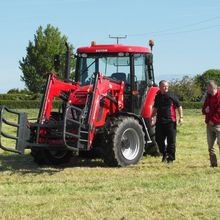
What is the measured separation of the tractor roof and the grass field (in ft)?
→ 7.54

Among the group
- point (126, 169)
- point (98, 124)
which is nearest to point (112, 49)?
point (98, 124)

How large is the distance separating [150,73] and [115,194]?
4890 millimetres

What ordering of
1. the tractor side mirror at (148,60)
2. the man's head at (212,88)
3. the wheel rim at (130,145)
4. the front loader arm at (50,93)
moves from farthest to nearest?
1. the tractor side mirror at (148,60)
2. the wheel rim at (130,145)
3. the front loader arm at (50,93)
4. the man's head at (212,88)

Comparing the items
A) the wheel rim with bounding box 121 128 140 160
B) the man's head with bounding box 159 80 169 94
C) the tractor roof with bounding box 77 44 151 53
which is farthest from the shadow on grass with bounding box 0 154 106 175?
the tractor roof with bounding box 77 44 151 53

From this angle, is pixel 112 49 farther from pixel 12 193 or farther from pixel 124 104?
pixel 12 193

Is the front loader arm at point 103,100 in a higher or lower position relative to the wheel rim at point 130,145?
higher

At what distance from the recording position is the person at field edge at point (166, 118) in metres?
11.4

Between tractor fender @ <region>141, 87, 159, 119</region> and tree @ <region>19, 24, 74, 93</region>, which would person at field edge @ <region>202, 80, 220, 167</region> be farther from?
tree @ <region>19, 24, 74, 93</region>

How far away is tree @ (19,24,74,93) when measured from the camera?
65.6 meters

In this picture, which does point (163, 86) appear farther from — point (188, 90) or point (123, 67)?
point (188, 90)

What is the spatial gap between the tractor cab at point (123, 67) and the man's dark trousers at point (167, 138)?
760 millimetres

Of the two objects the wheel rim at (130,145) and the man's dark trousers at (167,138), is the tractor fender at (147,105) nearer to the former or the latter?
the man's dark trousers at (167,138)

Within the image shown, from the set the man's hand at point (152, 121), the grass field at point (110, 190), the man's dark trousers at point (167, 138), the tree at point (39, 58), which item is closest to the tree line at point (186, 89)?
the tree at point (39, 58)

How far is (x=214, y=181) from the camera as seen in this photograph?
28.8 feet
